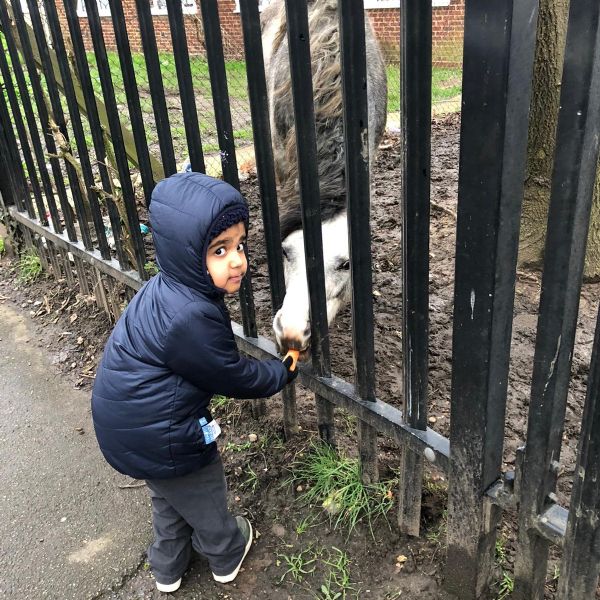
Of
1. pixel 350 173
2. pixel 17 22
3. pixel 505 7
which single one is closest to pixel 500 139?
pixel 505 7

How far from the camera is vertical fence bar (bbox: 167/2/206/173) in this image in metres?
2.41

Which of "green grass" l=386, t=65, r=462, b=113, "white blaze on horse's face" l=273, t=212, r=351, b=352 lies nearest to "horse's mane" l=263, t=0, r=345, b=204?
"white blaze on horse's face" l=273, t=212, r=351, b=352

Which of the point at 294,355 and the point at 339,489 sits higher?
the point at 294,355

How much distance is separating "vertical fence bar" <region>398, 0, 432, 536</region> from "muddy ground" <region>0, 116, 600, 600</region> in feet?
0.63

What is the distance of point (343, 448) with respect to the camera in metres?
2.68

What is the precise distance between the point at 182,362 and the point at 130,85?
5.26 ft

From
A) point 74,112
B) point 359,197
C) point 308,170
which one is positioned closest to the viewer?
point 359,197

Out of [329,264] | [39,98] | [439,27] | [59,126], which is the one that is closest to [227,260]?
[329,264]

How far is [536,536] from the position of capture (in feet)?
5.74

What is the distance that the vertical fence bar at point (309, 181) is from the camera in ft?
6.39

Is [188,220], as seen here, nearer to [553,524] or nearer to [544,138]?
[553,524]

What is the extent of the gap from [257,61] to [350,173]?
2.01 feet

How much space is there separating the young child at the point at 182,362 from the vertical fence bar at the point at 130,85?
3.61 ft

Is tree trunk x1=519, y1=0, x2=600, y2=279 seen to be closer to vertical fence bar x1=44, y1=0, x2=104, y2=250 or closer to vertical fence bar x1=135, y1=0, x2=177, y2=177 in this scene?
vertical fence bar x1=135, y1=0, x2=177, y2=177
